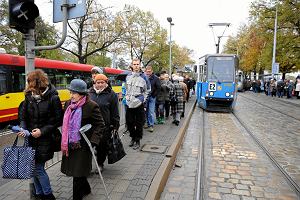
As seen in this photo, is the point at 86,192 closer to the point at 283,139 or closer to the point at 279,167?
the point at 279,167

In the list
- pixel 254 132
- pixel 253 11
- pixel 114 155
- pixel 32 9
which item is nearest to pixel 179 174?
pixel 114 155

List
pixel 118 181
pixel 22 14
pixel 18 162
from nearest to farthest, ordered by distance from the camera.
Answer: pixel 18 162 → pixel 22 14 → pixel 118 181

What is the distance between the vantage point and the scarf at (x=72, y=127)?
3752mm

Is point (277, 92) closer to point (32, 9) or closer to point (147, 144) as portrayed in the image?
point (147, 144)

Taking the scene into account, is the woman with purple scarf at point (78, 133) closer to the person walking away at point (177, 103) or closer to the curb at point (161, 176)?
the curb at point (161, 176)

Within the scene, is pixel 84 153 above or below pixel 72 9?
below

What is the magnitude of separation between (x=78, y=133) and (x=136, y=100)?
3.15 metres

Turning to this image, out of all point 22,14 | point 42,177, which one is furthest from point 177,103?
point 22,14

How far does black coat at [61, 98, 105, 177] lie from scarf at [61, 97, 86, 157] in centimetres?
7

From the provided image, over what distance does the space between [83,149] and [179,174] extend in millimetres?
2607

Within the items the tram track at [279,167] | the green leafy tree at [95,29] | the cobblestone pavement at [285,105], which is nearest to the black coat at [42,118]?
the tram track at [279,167]

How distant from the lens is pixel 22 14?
375cm

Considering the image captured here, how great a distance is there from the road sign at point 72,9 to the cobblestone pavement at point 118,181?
2.45m

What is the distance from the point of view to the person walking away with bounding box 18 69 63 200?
12.3 ft
